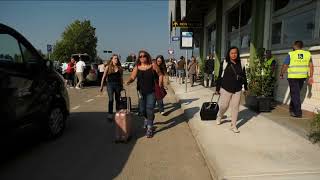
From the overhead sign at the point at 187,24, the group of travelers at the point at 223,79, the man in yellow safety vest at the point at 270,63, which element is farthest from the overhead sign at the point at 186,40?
the overhead sign at the point at 187,24

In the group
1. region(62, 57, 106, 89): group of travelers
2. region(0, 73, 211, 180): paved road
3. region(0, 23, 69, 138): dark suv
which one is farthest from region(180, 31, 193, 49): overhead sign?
region(0, 23, 69, 138): dark suv

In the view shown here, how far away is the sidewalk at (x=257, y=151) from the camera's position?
473 cm

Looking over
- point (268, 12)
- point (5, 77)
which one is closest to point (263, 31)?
point (268, 12)

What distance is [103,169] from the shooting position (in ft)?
17.2

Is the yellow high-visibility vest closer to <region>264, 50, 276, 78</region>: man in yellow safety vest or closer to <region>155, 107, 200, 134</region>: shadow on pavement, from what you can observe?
<region>264, 50, 276, 78</region>: man in yellow safety vest

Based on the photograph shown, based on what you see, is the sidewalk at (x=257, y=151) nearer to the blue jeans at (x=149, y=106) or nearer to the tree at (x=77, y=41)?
the blue jeans at (x=149, y=106)

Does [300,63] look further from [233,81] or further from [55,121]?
[55,121]

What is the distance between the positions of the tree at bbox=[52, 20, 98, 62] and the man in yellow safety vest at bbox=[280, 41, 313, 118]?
58.5m

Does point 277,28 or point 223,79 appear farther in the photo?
point 277,28

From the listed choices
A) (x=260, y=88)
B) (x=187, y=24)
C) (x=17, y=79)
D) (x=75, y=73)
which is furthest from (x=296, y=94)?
(x=187, y=24)

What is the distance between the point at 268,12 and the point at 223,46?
294 inches

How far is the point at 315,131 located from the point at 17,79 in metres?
4.87

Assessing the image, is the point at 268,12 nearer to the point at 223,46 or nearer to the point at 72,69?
the point at 223,46

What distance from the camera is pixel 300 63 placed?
329 inches
